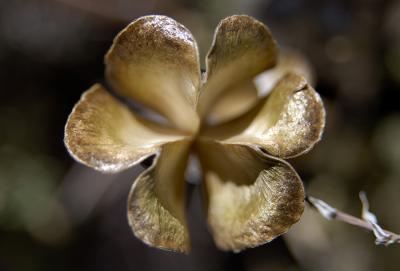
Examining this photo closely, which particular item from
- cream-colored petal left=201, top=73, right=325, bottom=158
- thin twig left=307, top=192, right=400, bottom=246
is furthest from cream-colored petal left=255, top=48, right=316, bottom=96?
thin twig left=307, top=192, right=400, bottom=246

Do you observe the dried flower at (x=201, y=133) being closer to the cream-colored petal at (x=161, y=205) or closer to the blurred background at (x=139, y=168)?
the cream-colored petal at (x=161, y=205)

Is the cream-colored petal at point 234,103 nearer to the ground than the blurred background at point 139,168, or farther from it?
farther from it

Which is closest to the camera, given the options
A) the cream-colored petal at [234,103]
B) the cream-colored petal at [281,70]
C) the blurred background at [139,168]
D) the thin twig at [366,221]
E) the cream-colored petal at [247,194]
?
the cream-colored petal at [247,194]

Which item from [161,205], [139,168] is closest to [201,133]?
[161,205]

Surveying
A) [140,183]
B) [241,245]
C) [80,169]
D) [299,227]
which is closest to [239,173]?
[241,245]

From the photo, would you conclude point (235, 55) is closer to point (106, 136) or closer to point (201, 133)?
point (201, 133)

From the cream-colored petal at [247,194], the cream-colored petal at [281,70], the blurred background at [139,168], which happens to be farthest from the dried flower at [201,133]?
the blurred background at [139,168]

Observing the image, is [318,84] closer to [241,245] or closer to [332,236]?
[332,236]
